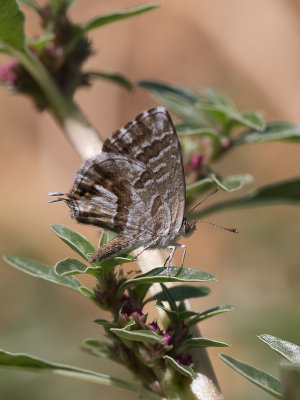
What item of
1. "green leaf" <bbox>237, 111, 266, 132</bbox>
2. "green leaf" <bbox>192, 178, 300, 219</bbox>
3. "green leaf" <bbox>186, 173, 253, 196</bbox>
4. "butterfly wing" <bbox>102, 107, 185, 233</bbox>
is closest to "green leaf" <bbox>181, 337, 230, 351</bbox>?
"green leaf" <bbox>186, 173, 253, 196</bbox>

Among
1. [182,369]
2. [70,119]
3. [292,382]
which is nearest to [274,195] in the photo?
[70,119]

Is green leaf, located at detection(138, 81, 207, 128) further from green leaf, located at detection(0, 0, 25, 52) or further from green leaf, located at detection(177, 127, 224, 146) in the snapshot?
green leaf, located at detection(0, 0, 25, 52)

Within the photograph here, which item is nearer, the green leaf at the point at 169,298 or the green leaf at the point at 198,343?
the green leaf at the point at 198,343

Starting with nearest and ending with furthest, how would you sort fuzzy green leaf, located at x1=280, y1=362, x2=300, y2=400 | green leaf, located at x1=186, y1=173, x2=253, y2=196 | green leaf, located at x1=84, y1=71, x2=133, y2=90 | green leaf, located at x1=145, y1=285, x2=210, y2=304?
fuzzy green leaf, located at x1=280, y1=362, x2=300, y2=400, green leaf, located at x1=145, y1=285, x2=210, y2=304, green leaf, located at x1=186, y1=173, x2=253, y2=196, green leaf, located at x1=84, y1=71, x2=133, y2=90

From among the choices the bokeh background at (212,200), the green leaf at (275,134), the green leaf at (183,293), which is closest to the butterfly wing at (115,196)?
the green leaf at (183,293)

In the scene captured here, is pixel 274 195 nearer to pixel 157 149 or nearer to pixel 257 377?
pixel 157 149

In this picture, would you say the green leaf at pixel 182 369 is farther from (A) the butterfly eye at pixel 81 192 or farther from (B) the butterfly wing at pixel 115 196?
(A) the butterfly eye at pixel 81 192
